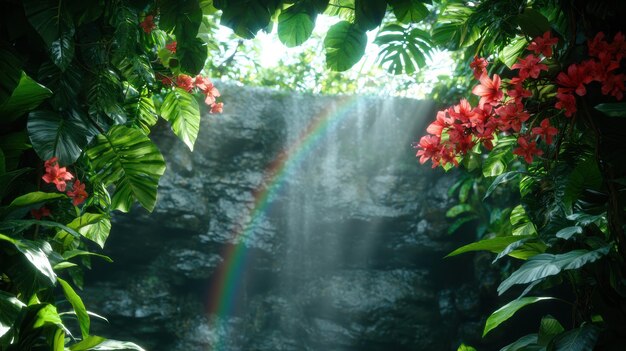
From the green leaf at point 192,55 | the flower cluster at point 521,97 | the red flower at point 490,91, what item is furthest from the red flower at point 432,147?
the green leaf at point 192,55

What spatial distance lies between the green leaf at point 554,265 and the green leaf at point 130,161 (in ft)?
3.46

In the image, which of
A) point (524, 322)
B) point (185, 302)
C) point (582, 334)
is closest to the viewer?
point (582, 334)

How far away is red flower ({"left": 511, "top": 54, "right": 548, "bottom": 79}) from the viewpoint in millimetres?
1474

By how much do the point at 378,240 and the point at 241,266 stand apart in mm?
1386

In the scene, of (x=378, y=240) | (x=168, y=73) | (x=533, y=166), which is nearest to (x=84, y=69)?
(x=168, y=73)

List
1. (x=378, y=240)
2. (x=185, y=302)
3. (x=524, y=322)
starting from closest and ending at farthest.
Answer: (x=524, y=322)
(x=185, y=302)
(x=378, y=240)

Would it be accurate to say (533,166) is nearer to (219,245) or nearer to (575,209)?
(575,209)

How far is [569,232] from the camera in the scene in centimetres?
143

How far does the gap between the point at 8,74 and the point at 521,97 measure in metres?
1.38

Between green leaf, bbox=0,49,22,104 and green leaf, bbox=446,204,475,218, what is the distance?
416 centimetres

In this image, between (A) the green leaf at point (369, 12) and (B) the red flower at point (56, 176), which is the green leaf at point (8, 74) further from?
(A) the green leaf at point (369, 12)

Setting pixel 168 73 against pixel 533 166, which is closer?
pixel 533 166

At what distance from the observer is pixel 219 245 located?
5410 mm

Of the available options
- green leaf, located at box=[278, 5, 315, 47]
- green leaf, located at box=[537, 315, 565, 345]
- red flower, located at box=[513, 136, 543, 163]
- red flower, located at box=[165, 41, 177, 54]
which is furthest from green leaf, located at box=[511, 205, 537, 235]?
red flower, located at box=[165, 41, 177, 54]
